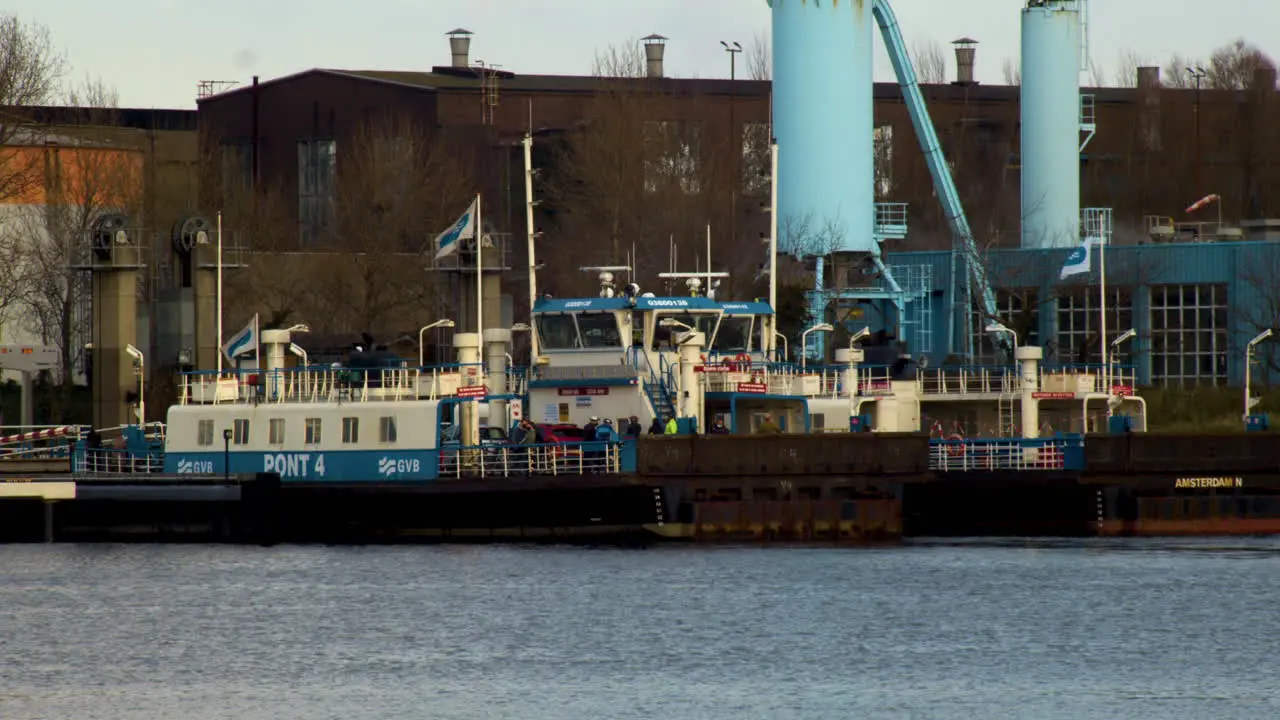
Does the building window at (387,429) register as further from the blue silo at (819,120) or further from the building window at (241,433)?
the blue silo at (819,120)

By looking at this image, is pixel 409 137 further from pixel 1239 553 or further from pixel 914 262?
pixel 1239 553

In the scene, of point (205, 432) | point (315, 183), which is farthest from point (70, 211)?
point (205, 432)

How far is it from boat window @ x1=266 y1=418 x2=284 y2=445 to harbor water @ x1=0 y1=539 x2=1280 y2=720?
9.50 ft

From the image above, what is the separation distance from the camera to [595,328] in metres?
61.8

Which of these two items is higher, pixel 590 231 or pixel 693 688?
pixel 590 231

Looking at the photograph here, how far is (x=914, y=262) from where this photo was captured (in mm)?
95500

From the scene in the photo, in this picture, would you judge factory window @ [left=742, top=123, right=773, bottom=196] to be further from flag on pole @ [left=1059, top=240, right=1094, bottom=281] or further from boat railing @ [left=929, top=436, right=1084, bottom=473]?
boat railing @ [left=929, top=436, right=1084, bottom=473]

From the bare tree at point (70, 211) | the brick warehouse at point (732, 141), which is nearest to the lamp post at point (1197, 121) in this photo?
the brick warehouse at point (732, 141)

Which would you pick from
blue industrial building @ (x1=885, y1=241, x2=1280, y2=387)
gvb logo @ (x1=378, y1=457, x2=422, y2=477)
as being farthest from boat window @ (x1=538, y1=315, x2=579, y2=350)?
blue industrial building @ (x1=885, y1=241, x2=1280, y2=387)

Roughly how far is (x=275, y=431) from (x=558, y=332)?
7838 mm

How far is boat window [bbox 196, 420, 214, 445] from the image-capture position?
61500 millimetres

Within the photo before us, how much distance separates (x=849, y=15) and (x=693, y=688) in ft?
162

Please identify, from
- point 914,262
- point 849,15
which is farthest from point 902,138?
point 849,15

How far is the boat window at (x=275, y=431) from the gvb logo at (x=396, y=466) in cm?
297
